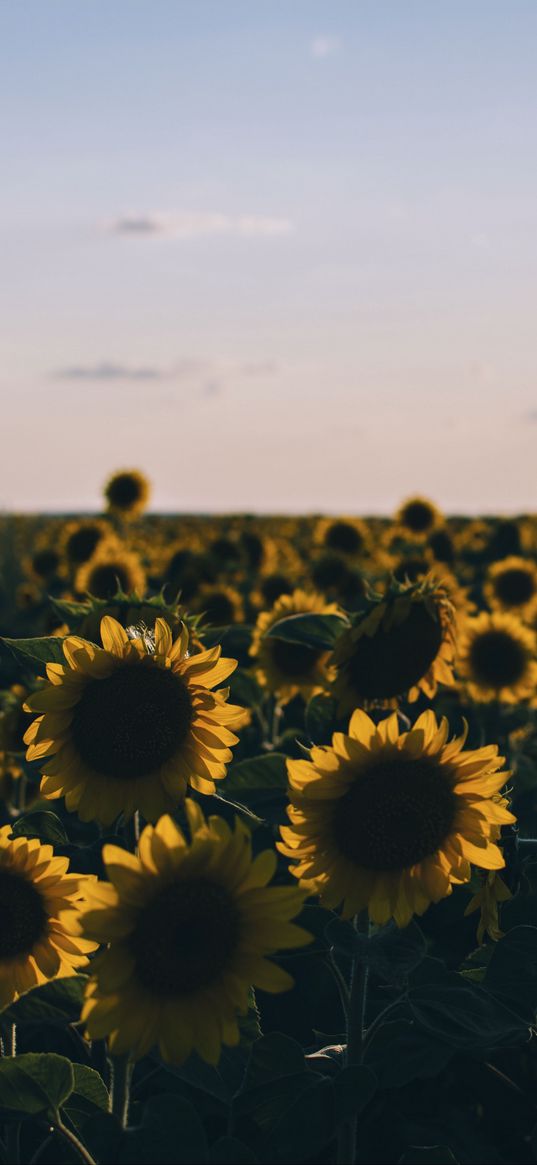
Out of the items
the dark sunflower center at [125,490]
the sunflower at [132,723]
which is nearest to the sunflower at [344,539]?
the dark sunflower center at [125,490]

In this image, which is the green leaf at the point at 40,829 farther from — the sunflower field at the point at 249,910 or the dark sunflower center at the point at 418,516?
the dark sunflower center at the point at 418,516

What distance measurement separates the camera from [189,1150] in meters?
2.10

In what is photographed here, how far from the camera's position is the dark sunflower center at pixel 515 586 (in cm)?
1000

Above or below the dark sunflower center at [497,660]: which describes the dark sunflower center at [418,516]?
above

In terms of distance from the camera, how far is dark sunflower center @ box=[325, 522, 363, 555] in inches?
443

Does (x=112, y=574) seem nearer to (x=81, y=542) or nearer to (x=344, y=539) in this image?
(x=81, y=542)

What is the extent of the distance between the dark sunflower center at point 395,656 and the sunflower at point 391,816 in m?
1.23

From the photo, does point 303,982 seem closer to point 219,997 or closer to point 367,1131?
point 367,1131

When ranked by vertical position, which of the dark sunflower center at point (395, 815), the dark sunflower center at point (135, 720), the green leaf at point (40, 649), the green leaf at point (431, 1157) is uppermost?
the green leaf at point (40, 649)

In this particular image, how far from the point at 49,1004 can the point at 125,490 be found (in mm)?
Answer: 10694

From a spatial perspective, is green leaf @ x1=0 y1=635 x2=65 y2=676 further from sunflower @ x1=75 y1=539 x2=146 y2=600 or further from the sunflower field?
sunflower @ x1=75 y1=539 x2=146 y2=600

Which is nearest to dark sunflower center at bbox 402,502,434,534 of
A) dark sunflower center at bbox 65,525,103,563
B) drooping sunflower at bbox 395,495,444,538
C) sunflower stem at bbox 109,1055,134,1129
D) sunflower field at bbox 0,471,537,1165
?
drooping sunflower at bbox 395,495,444,538

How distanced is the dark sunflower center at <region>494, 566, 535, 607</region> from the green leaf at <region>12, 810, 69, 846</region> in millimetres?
7598

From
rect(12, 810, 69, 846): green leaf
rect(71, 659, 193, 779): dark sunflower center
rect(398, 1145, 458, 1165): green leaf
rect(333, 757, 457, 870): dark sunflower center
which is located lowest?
rect(398, 1145, 458, 1165): green leaf
